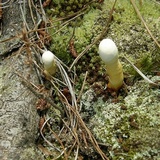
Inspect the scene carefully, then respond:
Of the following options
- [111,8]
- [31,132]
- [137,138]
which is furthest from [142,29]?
[31,132]

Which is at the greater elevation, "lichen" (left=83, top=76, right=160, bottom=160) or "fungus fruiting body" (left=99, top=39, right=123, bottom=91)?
"fungus fruiting body" (left=99, top=39, right=123, bottom=91)

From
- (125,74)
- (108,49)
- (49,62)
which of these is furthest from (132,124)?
(49,62)

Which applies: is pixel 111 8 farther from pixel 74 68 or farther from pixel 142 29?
pixel 74 68

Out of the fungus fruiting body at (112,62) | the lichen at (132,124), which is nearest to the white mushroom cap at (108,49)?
the fungus fruiting body at (112,62)

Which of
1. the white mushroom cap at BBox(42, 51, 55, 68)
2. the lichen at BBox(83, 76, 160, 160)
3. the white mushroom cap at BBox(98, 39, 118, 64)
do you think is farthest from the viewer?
the white mushroom cap at BBox(42, 51, 55, 68)

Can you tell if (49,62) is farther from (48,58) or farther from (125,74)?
(125,74)

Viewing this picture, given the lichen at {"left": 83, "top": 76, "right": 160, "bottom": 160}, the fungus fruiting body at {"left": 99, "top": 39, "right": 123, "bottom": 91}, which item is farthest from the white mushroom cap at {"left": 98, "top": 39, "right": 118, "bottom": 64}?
the lichen at {"left": 83, "top": 76, "right": 160, "bottom": 160}

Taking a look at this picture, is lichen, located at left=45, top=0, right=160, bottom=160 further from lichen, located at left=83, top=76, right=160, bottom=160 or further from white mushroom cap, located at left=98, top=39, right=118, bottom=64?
white mushroom cap, located at left=98, top=39, right=118, bottom=64
